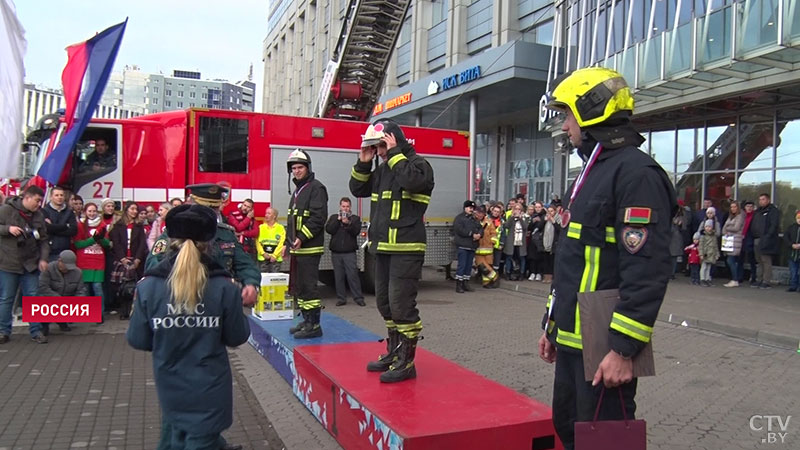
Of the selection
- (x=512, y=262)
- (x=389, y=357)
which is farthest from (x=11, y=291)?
(x=512, y=262)

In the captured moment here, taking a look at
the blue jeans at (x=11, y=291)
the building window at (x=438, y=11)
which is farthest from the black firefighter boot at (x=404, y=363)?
the building window at (x=438, y=11)

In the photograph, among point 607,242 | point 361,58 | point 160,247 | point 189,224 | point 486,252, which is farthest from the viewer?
point 486,252

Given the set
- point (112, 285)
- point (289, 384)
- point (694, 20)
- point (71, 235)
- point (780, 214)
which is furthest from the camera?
point (780, 214)

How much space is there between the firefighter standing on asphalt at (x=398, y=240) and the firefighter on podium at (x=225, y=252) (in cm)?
100

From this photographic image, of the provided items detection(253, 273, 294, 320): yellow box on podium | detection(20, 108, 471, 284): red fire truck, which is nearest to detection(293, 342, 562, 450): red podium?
detection(253, 273, 294, 320): yellow box on podium

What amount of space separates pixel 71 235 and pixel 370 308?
4.75 meters

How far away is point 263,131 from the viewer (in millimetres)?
10445

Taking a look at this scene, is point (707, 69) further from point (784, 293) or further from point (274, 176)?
point (274, 176)

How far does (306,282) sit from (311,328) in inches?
18.9

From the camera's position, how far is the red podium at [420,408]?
3406mm

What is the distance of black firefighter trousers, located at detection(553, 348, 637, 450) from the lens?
251 cm

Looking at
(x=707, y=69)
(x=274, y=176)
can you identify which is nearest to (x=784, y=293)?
(x=707, y=69)

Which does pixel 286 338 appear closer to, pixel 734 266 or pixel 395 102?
pixel 734 266

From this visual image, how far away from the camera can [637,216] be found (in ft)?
7.84
